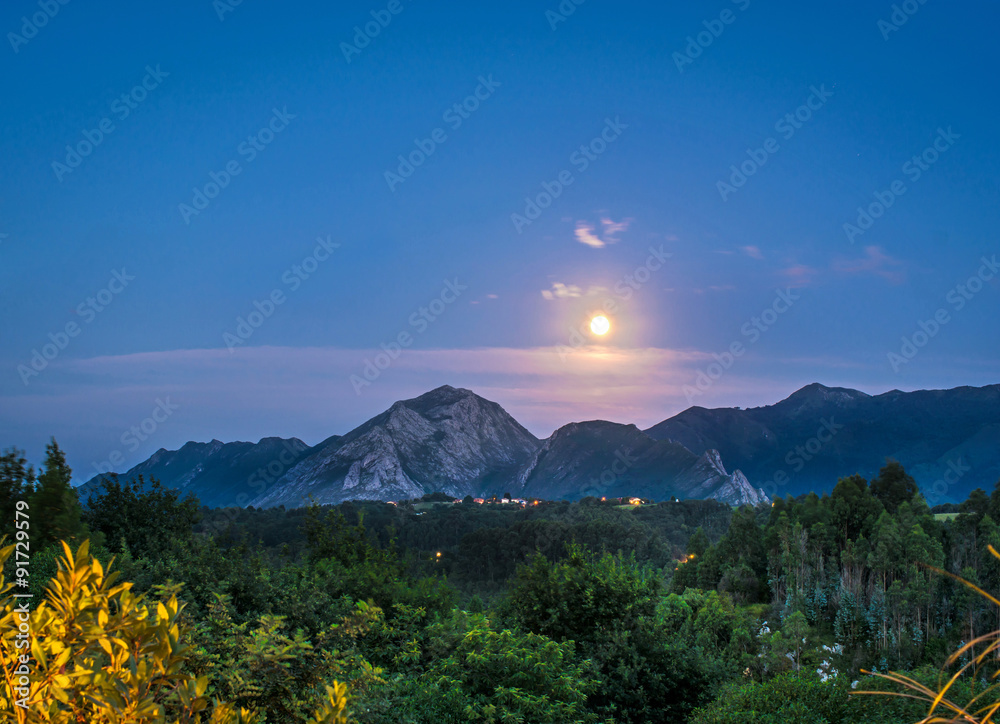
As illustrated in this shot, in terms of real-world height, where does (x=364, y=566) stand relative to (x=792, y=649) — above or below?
above

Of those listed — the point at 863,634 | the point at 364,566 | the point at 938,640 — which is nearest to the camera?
the point at 364,566

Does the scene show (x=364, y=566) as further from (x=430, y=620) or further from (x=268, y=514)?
(x=268, y=514)

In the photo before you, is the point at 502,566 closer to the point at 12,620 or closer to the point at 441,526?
the point at 441,526

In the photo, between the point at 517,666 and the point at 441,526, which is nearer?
the point at 517,666

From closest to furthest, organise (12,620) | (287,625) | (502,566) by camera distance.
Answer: (12,620) → (287,625) → (502,566)

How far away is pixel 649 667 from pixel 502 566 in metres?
78.3

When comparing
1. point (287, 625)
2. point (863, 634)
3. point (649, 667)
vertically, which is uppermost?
point (287, 625)

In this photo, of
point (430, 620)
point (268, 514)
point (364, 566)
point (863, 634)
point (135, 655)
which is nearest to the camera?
point (135, 655)

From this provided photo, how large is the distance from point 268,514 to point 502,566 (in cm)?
3919

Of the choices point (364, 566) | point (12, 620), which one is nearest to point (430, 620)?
point (364, 566)

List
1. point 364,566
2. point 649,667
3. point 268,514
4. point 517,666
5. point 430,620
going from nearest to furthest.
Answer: point 517,666 < point 649,667 < point 430,620 < point 364,566 < point 268,514

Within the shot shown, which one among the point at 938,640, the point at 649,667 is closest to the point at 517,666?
the point at 649,667

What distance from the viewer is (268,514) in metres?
101

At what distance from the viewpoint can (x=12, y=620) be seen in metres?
2.41
